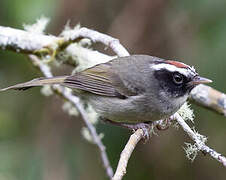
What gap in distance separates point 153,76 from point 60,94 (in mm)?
1247

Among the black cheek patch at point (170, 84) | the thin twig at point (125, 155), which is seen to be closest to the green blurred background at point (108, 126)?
the black cheek patch at point (170, 84)

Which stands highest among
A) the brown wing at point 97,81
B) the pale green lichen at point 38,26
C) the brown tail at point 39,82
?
the pale green lichen at point 38,26

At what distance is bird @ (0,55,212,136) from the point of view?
13.9 feet

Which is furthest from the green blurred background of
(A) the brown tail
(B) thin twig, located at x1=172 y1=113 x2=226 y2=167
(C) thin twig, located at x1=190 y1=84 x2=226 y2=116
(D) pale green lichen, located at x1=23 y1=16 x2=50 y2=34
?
(B) thin twig, located at x1=172 y1=113 x2=226 y2=167

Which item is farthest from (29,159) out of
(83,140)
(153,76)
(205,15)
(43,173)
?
(205,15)

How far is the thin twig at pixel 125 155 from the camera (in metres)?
3.02

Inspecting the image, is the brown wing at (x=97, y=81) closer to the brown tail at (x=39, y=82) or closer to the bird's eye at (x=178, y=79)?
the brown tail at (x=39, y=82)

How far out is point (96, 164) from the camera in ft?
21.1

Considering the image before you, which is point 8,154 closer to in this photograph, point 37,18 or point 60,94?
point 60,94

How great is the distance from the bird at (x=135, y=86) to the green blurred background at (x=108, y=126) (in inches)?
53.5

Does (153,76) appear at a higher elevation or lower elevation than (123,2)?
lower

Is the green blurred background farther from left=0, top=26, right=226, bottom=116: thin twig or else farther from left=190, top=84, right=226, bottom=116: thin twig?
left=190, top=84, right=226, bottom=116: thin twig

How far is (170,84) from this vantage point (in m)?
4.35

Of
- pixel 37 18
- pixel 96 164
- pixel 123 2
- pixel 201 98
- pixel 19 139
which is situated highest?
pixel 123 2
